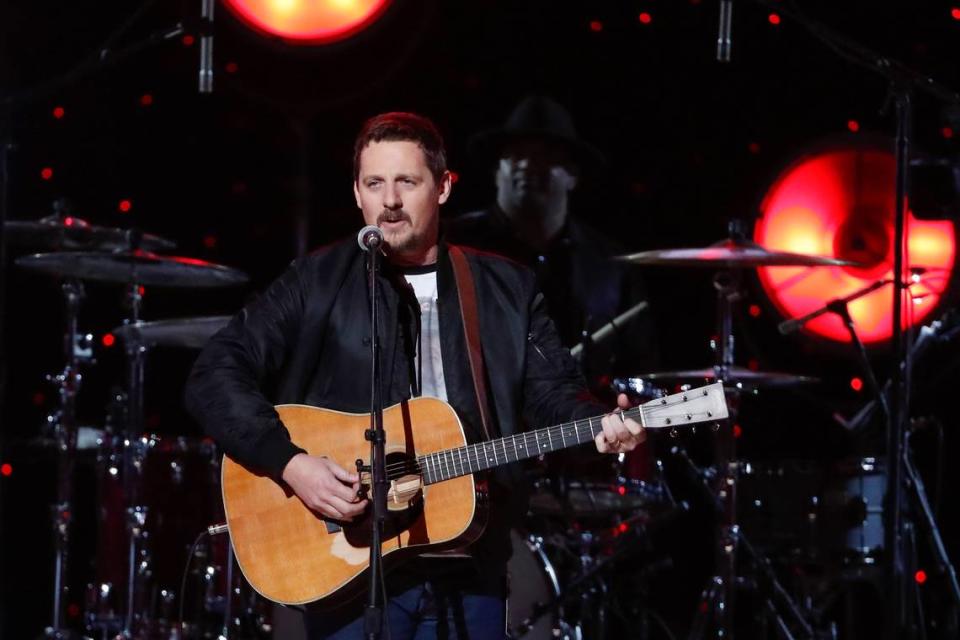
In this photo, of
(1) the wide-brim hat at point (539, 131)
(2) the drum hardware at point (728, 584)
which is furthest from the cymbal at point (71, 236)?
(2) the drum hardware at point (728, 584)

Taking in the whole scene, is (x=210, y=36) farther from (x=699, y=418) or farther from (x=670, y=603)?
(x=670, y=603)

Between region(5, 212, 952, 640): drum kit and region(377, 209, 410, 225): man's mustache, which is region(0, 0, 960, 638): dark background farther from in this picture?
region(377, 209, 410, 225): man's mustache

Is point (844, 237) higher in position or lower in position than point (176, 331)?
higher

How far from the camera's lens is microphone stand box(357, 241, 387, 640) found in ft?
10.4

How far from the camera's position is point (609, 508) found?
6438 millimetres

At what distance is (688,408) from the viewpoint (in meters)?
3.30

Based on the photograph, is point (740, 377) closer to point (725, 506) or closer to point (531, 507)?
Answer: point (725, 506)

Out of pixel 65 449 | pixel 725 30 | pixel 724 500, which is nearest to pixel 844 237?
pixel 724 500

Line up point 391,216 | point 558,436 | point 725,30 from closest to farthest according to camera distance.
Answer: point 558,436, point 391,216, point 725,30

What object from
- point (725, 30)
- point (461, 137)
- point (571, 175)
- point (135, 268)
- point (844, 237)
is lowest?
point (135, 268)

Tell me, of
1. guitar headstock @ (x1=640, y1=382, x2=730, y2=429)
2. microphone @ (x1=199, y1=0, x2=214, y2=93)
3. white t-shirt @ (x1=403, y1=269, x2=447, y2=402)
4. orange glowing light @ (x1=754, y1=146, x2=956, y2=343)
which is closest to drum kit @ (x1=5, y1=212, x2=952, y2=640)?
orange glowing light @ (x1=754, y1=146, x2=956, y2=343)

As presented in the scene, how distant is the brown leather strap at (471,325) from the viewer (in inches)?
144

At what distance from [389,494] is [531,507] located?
2.89 m

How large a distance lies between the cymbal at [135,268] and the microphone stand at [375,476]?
10.4 feet
